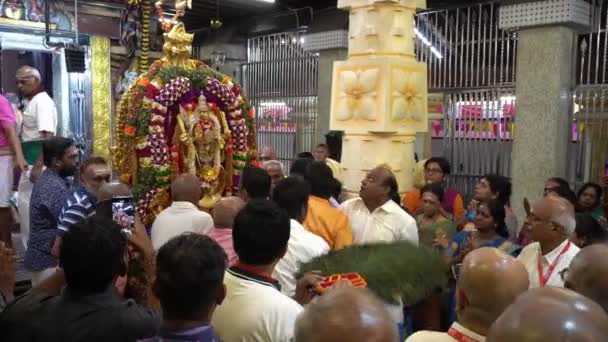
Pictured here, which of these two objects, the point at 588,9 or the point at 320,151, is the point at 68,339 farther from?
the point at 588,9

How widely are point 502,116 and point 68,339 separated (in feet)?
21.0

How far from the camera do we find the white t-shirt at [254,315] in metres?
1.89

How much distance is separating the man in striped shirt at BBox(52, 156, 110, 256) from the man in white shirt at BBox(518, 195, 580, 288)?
2.19 meters

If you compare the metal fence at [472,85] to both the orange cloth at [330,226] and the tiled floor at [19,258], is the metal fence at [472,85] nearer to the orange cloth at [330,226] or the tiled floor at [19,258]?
the orange cloth at [330,226]

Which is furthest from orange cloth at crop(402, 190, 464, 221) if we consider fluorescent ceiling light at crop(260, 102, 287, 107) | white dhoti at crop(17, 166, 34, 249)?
fluorescent ceiling light at crop(260, 102, 287, 107)

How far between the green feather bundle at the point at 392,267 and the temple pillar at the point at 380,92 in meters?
3.14

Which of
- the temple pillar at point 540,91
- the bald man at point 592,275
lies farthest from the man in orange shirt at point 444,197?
the bald man at point 592,275

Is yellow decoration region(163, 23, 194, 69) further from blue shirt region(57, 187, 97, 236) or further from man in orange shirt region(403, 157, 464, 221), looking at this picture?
blue shirt region(57, 187, 97, 236)

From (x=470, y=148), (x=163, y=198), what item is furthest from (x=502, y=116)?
(x=163, y=198)

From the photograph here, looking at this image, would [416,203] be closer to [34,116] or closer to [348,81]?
[348,81]

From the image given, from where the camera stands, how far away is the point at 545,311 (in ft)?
3.59

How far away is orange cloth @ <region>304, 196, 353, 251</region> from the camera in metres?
3.46

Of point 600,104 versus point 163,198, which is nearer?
point 163,198

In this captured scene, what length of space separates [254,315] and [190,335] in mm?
291
